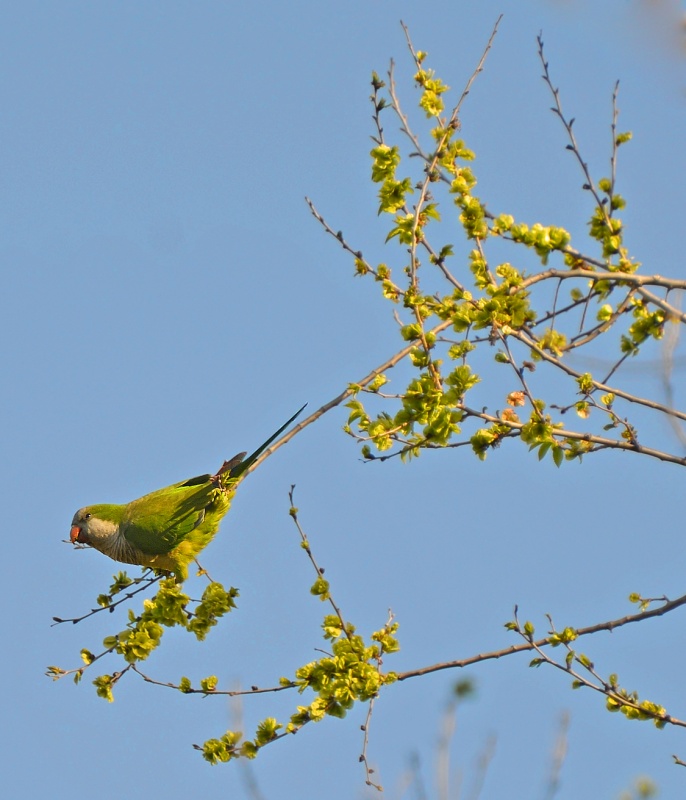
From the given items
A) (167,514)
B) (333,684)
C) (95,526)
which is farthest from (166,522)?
(333,684)

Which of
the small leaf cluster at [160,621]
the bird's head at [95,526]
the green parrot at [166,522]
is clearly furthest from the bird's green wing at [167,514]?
the small leaf cluster at [160,621]

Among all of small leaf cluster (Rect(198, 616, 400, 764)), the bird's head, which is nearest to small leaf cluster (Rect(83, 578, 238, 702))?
small leaf cluster (Rect(198, 616, 400, 764))

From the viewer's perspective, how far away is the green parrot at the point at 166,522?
19.0 feet

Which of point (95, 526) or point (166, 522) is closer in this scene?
point (166, 522)

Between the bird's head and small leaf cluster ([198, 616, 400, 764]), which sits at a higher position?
the bird's head

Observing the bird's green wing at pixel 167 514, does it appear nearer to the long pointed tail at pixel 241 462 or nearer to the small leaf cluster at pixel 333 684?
the long pointed tail at pixel 241 462

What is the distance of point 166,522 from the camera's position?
6.03 metres

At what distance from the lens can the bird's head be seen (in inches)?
256

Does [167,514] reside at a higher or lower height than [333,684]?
higher

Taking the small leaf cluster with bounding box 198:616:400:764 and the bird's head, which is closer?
the small leaf cluster with bounding box 198:616:400:764

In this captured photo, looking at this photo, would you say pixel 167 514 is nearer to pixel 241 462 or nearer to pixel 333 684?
pixel 241 462

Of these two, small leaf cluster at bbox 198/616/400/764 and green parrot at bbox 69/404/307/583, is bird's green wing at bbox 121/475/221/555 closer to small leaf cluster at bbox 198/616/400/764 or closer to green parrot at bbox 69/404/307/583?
green parrot at bbox 69/404/307/583

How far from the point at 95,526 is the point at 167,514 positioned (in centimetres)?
74

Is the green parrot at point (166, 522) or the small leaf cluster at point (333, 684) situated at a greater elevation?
the green parrot at point (166, 522)
